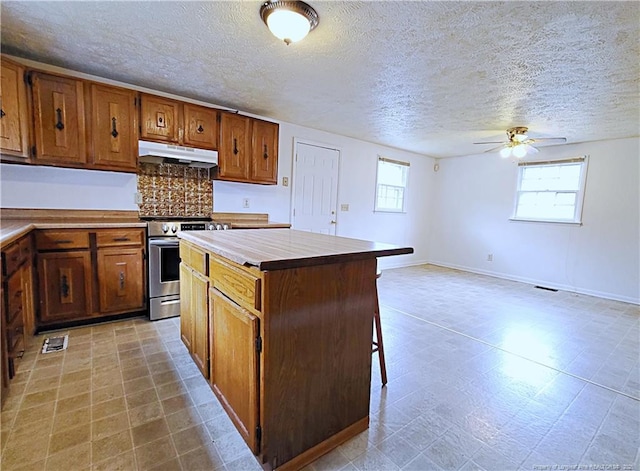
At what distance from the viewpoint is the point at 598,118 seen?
3.48m

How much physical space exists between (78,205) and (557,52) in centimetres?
416

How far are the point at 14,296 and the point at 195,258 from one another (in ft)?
3.91

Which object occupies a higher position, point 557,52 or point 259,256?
point 557,52

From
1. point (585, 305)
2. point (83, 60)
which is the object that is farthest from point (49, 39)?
point (585, 305)

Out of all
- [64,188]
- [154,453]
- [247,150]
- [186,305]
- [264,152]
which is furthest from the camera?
[264,152]

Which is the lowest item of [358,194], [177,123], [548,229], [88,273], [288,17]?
Result: [88,273]

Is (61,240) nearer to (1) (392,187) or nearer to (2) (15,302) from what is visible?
(2) (15,302)

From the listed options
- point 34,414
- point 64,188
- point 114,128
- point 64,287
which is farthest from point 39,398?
point 114,128

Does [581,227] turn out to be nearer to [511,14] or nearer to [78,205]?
[511,14]

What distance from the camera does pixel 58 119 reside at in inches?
101

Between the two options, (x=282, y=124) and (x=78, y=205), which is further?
(x=282, y=124)

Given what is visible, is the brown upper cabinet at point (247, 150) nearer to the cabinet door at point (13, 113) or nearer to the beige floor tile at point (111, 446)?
the cabinet door at point (13, 113)

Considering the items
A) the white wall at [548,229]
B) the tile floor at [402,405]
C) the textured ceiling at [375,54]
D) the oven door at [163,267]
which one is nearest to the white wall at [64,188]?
the oven door at [163,267]

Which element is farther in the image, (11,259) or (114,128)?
(114,128)
